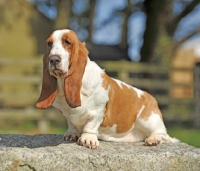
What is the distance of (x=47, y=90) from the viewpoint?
323 centimetres

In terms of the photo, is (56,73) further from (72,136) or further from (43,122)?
(43,122)

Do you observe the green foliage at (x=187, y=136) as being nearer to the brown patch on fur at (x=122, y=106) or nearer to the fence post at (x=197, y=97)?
the fence post at (x=197, y=97)

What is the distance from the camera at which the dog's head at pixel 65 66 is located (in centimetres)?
303

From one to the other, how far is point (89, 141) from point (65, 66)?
0.60m

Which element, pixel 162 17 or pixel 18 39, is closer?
pixel 162 17

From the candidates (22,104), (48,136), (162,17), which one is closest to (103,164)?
(48,136)

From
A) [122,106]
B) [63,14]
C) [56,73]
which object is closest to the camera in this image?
[56,73]

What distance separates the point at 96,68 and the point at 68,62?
0.36 meters

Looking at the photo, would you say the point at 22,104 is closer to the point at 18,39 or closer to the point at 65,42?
the point at 18,39

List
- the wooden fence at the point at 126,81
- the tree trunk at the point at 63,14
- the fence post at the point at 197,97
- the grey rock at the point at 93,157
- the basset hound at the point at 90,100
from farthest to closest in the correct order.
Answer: the fence post at the point at 197,97
the tree trunk at the point at 63,14
the wooden fence at the point at 126,81
the basset hound at the point at 90,100
the grey rock at the point at 93,157

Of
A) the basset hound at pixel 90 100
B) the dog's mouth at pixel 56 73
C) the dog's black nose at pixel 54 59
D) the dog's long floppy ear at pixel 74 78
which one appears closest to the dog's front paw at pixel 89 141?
the basset hound at pixel 90 100

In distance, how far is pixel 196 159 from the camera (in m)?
3.28

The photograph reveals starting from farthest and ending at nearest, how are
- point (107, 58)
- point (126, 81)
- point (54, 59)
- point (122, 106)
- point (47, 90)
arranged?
point (107, 58), point (126, 81), point (122, 106), point (47, 90), point (54, 59)

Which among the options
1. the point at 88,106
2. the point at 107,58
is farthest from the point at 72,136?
the point at 107,58
